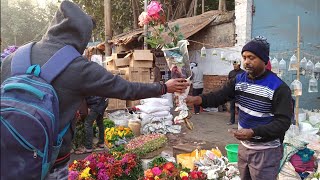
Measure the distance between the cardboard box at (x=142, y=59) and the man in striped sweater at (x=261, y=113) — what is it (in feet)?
23.1

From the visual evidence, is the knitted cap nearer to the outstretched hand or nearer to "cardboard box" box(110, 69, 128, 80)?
the outstretched hand

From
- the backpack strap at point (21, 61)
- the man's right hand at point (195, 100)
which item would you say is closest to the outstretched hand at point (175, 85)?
the man's right hand at point (195, 100)

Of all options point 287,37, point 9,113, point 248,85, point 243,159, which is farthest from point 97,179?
point 287,37

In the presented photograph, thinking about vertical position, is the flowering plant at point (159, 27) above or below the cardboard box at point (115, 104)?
above

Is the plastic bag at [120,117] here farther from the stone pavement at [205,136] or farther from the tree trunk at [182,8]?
the tree trunk at [182,8]

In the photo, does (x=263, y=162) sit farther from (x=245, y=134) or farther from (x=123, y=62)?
(x=123, y=62)

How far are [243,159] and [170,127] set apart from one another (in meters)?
5.42

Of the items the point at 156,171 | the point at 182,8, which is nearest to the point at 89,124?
the point at 156,171

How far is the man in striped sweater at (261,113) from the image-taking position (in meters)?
2.56

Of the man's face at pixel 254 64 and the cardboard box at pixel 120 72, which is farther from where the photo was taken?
the cardboard box at pixel 120 72

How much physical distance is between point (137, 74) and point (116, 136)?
141 inches

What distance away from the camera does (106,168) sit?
13.0 feet

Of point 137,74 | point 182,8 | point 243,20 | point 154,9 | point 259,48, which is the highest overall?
point 182,8

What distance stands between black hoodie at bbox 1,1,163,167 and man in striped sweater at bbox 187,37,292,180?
3.82 feet
